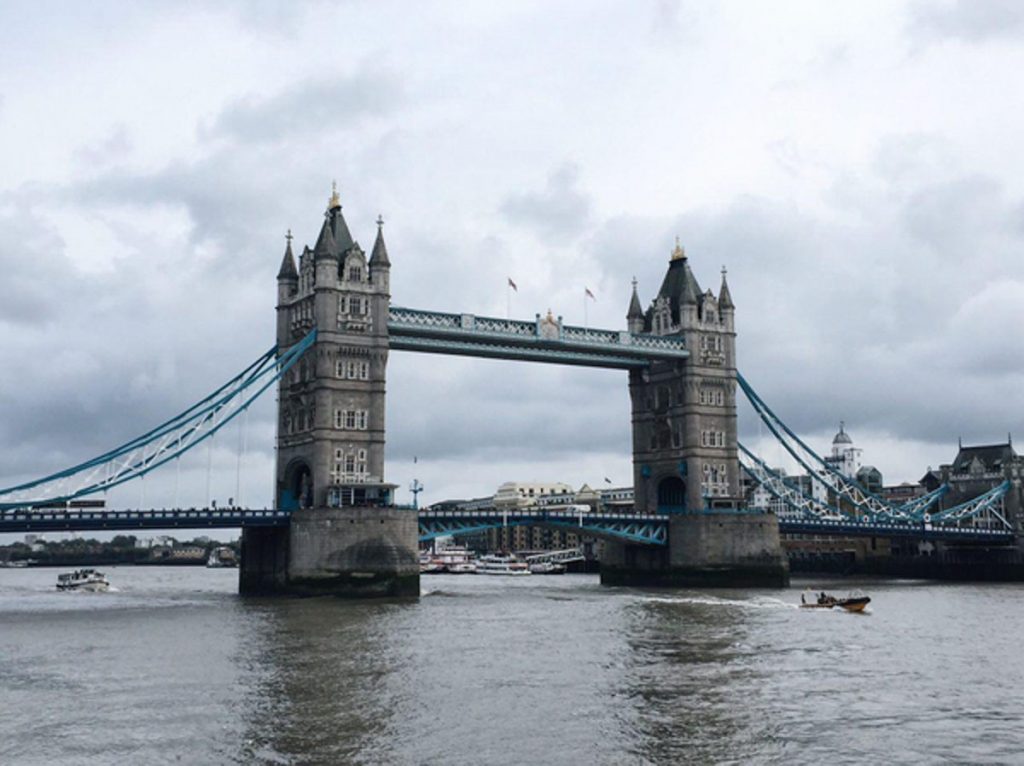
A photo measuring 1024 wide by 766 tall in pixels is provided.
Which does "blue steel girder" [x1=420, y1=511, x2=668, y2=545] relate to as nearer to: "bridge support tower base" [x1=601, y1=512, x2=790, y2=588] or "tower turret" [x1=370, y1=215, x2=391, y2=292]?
"bridge support tower base" [x1=601, y1=512, x2=790, y2=588]

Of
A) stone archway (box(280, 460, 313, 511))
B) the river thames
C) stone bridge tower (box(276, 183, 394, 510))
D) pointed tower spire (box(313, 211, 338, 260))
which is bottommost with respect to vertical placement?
the river thames

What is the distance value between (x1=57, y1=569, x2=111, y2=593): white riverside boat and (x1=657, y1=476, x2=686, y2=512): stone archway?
173ft

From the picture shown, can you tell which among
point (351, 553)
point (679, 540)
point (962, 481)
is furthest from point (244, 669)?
point (962, 481)

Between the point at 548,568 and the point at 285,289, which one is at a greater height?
the point at 285,289

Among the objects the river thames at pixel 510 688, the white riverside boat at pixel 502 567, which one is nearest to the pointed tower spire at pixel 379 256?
the river thames at pixel 510 688

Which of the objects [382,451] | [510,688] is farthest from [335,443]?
[510,688]

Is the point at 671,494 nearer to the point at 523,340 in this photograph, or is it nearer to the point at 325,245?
the point at 523,340

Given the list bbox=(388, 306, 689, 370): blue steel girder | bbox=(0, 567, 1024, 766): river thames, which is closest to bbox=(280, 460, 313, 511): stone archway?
bbox=(388, 306, 689, 370): blue steel girder

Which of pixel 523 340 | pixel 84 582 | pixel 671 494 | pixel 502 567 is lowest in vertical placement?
pixel 84 582

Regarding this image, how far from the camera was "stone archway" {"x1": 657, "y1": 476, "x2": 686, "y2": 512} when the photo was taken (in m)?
102

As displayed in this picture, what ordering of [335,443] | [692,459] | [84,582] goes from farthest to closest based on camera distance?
[84,582] → [692,459] → [335,443]

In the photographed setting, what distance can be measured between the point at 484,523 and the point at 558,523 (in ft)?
19.5

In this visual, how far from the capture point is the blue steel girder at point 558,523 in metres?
85.6

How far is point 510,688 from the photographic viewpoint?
119 feet
